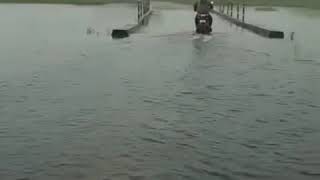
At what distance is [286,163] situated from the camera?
28.9 ft

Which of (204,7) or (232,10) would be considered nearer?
(204,7)

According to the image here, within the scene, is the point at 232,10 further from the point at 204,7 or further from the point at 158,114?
the point at 158,114

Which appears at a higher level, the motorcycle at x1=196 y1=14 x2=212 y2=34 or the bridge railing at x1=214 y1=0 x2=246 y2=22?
the motorcycle at x1=196 y1=14 x2=212 y2=34

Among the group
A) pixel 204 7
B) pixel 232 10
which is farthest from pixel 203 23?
pixel 232 10

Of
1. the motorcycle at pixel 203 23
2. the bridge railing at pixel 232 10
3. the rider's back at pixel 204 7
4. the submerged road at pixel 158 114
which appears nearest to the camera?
the submerged road at pixel 158 114

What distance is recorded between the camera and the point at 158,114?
11914mm

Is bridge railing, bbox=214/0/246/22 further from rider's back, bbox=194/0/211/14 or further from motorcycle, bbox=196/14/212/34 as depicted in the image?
motorcycle, bbox=196/14/212/34

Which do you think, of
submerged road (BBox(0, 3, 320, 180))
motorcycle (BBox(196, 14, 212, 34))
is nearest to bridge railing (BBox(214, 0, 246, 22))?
motorcycle (BBox(196, 14, 212, 34))

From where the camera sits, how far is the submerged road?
8.64 metres

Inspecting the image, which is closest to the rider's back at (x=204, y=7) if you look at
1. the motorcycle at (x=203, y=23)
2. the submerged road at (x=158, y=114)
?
the motorcycle at (x=203, y=23)

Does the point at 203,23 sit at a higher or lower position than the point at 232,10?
higher

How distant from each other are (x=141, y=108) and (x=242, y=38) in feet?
55.9

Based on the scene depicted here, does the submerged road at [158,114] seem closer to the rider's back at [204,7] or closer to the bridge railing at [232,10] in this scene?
the rider's back at [204,7]

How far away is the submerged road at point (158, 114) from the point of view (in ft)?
28.3
